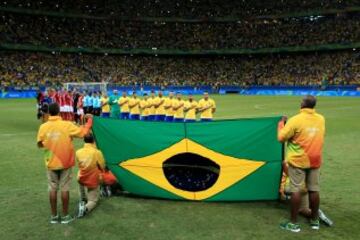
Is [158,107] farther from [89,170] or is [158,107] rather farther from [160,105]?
[89,170]

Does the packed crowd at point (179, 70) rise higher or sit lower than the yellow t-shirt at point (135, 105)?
higher

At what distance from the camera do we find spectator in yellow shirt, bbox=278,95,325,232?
22.2ft

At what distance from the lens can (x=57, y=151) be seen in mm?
Result: 7145

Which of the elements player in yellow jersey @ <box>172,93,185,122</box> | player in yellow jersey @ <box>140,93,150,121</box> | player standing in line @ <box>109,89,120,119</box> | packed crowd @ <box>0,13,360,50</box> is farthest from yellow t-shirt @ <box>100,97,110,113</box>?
packed crowd @ <box>0,13,360,50</box>

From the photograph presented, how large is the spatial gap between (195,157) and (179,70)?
64874 millimetres

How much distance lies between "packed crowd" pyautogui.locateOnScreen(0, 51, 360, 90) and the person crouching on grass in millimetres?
48031

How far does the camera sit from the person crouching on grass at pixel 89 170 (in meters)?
7.80

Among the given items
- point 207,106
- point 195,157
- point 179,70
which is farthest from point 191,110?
point 179,70

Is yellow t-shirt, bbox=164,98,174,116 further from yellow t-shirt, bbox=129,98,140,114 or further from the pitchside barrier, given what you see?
the pitchside barrier

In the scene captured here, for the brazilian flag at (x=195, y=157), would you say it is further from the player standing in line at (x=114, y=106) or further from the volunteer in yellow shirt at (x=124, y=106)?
the player standing in line at (x=114, y=106)

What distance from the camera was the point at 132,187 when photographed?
870 cm

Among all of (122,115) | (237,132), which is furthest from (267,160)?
(122,115)

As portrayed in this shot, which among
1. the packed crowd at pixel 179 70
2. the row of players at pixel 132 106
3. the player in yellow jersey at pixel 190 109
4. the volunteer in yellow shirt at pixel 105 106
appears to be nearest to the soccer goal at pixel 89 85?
the row of players at pixel 132 106

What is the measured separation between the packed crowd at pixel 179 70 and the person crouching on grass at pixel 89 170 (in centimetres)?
4803
